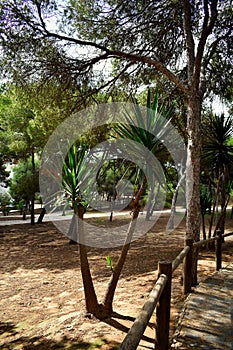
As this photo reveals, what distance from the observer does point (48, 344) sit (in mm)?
2852

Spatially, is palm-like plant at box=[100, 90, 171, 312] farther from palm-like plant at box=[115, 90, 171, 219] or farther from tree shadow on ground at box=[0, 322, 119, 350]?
tree shadow on ground at box=[0, 322, 119, 350]

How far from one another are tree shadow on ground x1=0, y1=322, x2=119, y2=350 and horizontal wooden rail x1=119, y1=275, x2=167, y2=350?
1.01 m

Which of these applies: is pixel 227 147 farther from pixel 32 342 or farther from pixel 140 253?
pixel 32 342

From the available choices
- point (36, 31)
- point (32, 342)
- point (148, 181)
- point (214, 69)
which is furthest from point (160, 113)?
point (214, 69)

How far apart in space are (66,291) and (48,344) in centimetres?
202

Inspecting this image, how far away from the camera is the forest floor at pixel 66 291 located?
296 cm

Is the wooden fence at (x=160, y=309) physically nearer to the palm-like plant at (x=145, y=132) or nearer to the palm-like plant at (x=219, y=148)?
the palm-like plant at (x=145, y=132)

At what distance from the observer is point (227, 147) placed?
709cm

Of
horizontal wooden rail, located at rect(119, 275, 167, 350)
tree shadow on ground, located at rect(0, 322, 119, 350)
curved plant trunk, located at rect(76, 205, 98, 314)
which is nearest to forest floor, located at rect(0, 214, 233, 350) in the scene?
tree shadow on ground, located at rect(0, 322, 119, 350)

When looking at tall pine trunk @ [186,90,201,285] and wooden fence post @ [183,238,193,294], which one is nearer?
wooden fence post @ [183,238,193,294]

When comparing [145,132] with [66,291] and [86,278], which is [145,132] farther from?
[66,291]

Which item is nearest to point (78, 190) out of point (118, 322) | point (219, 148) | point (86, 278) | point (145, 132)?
point (145, 132)

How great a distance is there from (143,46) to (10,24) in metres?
2.50

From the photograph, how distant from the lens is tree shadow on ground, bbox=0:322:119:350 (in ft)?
8.69
